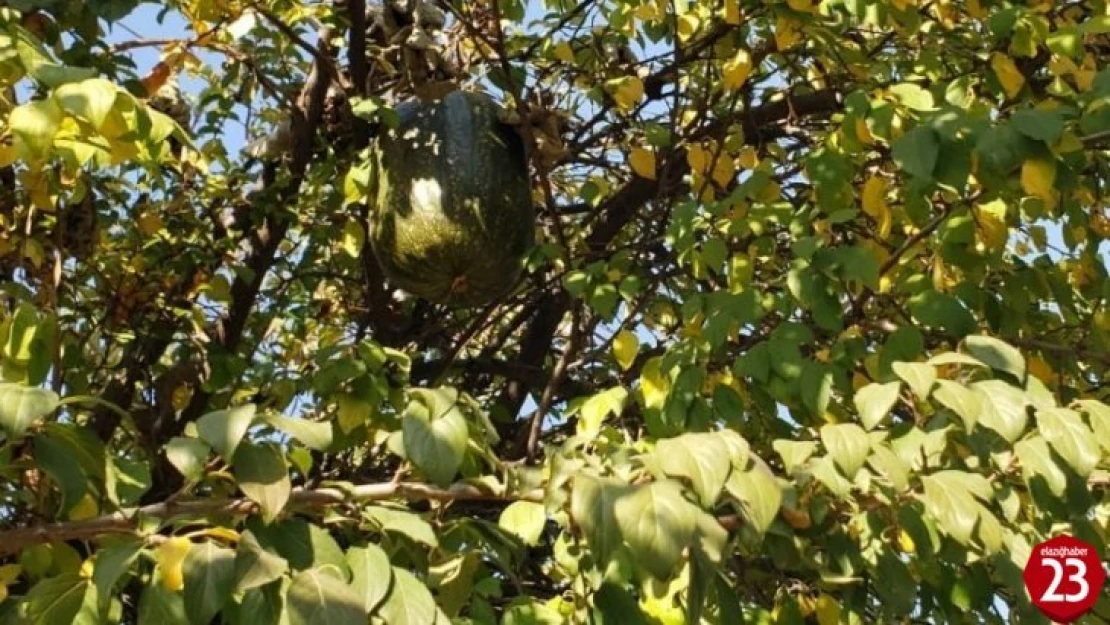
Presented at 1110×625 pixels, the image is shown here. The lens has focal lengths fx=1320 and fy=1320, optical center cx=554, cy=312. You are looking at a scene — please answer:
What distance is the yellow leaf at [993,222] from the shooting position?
1.98m

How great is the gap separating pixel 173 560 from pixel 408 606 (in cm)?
18

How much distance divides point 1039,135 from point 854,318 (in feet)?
2.46

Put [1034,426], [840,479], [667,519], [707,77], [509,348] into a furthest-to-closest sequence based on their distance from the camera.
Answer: [509,348]
[707,77]
[1034,426]
[840,479]
[667,519]

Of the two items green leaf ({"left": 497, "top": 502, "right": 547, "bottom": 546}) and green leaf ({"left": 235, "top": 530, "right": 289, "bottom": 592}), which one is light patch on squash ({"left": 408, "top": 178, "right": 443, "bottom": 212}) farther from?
green leaf ({"left": 235, "top": 530, "right": 289, "bottom": 592})

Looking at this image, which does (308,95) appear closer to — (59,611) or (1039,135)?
(1039,135)

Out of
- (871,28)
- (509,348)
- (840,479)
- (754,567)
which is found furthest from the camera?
(509,348)

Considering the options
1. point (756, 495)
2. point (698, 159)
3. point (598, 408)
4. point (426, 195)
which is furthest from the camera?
point (426, 195)

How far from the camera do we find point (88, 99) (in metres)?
1.12

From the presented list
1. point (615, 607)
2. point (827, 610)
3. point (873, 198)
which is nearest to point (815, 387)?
point (827, 610)

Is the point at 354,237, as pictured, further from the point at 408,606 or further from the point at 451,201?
the point at 408,606

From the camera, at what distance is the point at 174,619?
102cm

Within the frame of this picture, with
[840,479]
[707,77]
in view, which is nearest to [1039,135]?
[840,479]

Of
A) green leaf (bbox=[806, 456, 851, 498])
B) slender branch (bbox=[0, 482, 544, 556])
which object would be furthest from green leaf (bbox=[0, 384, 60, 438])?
green leaf (bbox=[806, 456, 851, 498])

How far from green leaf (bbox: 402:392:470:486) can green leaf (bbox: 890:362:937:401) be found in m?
0.43
